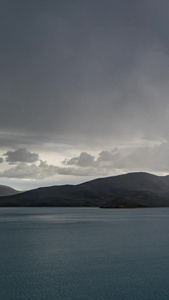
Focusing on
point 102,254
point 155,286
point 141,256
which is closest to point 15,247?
point 102,254

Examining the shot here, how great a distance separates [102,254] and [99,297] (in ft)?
94.1

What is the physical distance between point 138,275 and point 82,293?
41.2 feet

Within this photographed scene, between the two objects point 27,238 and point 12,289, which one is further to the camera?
point 27,238

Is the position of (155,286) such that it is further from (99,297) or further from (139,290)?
(99,297)

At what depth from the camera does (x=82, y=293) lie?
44.3 meters

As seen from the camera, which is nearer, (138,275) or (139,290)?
(139,290)

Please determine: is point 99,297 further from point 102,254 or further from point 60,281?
point 102,254

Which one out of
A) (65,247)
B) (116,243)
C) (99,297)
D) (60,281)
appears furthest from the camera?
(116,243)

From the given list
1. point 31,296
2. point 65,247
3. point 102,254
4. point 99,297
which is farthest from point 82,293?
point 65,247

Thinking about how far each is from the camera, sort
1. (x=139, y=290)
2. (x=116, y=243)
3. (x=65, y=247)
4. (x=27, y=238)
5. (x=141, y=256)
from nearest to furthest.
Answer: (x=139, y=290) < (x=141, y=256) < (x=65, y=247) < (x=116, y=243) < (x=27, y=238)

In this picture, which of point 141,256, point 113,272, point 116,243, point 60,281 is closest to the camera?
point 60,281

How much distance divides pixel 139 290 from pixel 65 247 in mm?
37961

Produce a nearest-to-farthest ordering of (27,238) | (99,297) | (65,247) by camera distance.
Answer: (99,297), (65,247), (27,238)

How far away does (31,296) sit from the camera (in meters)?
43.2
